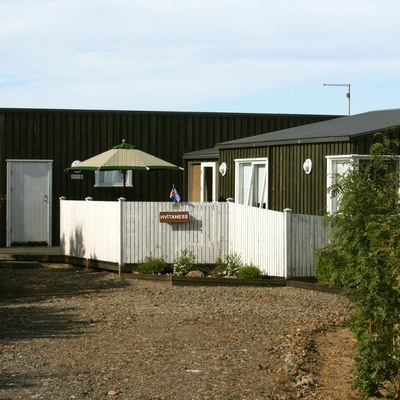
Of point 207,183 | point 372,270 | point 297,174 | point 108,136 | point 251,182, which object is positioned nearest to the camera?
point 372,270

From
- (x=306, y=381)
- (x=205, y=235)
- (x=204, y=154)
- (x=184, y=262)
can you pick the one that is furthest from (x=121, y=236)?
(x=306, y=381)

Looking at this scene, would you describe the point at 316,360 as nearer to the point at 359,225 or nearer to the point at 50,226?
the point at 359,225

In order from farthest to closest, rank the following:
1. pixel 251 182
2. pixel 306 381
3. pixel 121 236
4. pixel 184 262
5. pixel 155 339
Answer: pixel 251 182 → pixel 121 236 → pixel 184 262 → pixel 155 339 → pixel 306 381

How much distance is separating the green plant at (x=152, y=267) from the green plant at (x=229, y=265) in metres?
1.12

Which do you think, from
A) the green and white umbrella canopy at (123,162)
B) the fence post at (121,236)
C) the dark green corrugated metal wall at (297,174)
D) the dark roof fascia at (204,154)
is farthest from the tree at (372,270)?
the dark roof fascia at (204,154)

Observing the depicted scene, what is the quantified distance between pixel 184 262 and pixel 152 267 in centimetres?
66

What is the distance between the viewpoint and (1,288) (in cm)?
1753

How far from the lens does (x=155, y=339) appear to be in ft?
39.2

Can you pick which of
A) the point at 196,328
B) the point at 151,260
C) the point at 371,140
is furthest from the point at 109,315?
the point at 371,140

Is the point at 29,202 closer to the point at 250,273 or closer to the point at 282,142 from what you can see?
the point at 282,142

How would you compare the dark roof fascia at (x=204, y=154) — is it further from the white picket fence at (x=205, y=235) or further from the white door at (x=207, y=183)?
the white picket fence at (x=205, y=235)

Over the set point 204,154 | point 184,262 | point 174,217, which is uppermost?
point 204,154

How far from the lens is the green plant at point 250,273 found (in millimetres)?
18266

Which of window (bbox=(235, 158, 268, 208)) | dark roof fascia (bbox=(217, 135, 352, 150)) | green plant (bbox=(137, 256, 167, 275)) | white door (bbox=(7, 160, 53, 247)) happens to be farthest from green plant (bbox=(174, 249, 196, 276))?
white door (bbox=(7, 160, 53, 247))
